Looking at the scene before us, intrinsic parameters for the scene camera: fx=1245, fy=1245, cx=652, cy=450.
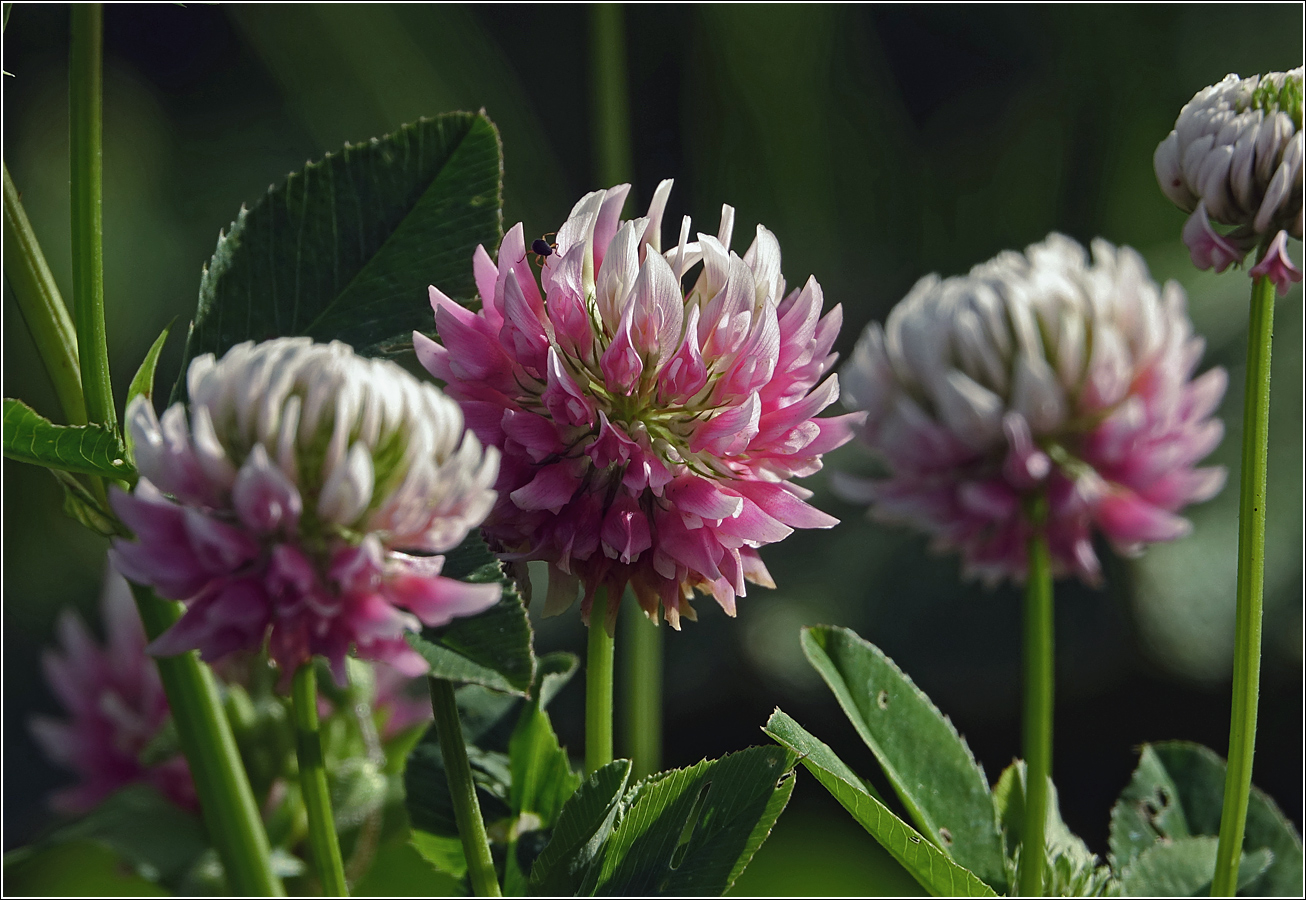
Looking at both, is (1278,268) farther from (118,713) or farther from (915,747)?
(118,713)

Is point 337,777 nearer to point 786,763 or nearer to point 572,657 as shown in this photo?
point 572,657

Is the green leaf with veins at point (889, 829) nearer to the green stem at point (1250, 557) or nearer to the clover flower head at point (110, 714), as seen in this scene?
the green stem at point (1250, 557)

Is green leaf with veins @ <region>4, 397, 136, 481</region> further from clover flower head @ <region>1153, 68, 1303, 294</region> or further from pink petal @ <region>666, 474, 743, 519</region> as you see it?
clover flower head @ <region>1153, 68, 1303, 294</region>

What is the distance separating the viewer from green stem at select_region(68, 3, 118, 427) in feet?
1.02

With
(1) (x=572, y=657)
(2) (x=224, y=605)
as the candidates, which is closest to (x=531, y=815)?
(1) (x=572, y=657)

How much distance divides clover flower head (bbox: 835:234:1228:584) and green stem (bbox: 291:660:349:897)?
1.27ft

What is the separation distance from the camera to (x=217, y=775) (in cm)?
33

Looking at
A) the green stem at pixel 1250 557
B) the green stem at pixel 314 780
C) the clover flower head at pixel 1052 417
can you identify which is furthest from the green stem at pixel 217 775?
the clover flower head at pixel 1052 417

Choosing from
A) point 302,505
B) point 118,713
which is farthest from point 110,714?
point 302,505

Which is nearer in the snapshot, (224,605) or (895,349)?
(224,605)

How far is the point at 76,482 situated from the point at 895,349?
0.49 meters

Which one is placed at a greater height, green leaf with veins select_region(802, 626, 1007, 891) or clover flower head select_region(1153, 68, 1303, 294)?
clover flower head select_region(1153, 68, 1303, 294)

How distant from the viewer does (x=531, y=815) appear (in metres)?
0.38

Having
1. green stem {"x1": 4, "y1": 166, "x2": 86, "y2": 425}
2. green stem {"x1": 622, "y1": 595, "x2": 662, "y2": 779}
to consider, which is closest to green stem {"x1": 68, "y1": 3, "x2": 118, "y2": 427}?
green stem {"x1": 4, "y1": 166, "x2": 86, "y2": 425}
